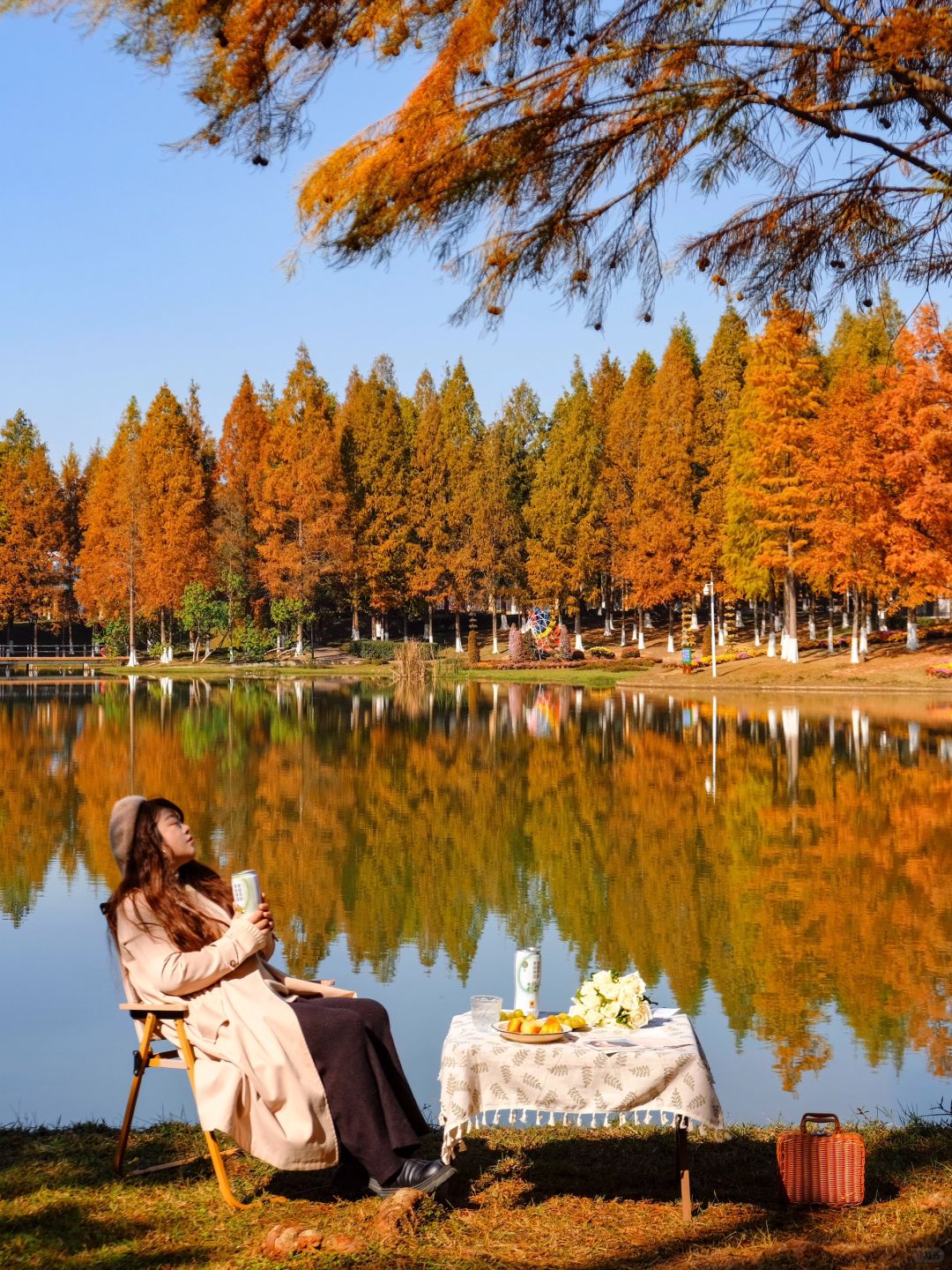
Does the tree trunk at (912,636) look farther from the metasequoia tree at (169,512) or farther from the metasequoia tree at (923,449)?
the metasequoia tree at (169,512)

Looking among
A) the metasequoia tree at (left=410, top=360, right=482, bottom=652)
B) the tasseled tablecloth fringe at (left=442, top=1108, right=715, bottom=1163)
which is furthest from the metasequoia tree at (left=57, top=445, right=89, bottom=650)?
the tasseled tablecloth fringe at (left=442, top=1108, right=715, bottom=1163)

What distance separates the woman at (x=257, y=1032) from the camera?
14.0ft

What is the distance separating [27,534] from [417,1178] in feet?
182

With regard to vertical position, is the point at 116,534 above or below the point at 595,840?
above

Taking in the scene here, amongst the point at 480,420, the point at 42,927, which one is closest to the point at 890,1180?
the point at 42,927

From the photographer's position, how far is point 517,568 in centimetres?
5147

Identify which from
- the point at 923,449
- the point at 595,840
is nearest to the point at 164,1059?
the point at 595,840

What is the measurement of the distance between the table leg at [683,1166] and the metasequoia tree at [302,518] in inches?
1757

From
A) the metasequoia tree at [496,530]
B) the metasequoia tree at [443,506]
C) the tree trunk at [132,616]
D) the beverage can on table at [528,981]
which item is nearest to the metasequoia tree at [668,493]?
the metasequoia tree at [496,530]

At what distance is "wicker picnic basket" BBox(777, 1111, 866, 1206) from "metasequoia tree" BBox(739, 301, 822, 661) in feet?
113

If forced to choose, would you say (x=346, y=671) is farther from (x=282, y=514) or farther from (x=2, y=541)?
(x=2, y=541)

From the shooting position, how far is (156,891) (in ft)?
15.1

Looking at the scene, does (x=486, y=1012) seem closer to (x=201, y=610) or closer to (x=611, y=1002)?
(x=611, y=1002)

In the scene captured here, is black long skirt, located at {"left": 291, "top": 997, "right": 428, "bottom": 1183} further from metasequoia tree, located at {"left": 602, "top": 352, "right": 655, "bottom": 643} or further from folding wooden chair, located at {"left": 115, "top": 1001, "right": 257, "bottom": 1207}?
metasequoia tree, located at {"left": 602, "top": 352, "right": 655, "bottom": 643}
